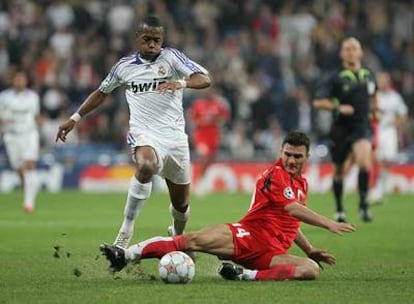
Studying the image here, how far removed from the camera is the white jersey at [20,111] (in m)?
18.8

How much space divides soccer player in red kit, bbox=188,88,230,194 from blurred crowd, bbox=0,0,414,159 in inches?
51.8

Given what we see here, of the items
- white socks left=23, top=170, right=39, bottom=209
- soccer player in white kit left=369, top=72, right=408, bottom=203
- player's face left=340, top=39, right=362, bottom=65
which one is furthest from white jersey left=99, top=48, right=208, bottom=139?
soccer player in white kit left=369, top=72, right=408, bottom=203

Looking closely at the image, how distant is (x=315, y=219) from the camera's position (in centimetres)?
862

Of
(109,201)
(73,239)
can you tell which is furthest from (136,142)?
(109,201)

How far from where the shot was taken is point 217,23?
28.0m

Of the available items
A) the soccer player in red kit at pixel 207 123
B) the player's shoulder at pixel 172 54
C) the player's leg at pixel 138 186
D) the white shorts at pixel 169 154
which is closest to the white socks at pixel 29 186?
the soccer player in red kit at pixel 207 123

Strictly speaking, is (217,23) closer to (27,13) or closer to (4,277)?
(27,13)

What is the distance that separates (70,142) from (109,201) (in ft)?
Answer: 14.4

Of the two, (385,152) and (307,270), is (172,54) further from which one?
(385,152)

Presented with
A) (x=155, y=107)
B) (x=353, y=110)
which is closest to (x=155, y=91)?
(x=155, y=107)

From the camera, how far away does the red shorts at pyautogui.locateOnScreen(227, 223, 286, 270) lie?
9.12m

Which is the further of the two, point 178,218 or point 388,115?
point 388,115

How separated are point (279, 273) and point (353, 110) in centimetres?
704

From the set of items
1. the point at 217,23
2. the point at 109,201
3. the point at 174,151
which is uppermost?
the point at 217,23
